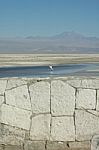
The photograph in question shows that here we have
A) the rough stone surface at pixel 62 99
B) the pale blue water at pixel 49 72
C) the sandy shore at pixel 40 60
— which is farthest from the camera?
the sandy shore at pixel 40 60

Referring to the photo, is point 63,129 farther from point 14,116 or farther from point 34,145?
point 14,116

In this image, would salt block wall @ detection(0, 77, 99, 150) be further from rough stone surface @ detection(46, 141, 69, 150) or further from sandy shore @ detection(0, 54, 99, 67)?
sandy shore @ detection(0, 54, 99, 67)

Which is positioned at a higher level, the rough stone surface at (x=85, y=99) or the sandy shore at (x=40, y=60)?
the sandy shore at (x=40, y=60)

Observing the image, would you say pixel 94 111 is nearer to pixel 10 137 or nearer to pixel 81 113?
pixel 81 113

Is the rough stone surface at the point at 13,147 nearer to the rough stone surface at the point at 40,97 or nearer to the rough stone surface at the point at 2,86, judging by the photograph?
the rough stone surface at the point at 40,97

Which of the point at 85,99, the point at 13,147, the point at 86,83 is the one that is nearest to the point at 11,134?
the point at 13,147

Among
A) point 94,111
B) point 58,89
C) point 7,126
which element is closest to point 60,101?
point 58,89

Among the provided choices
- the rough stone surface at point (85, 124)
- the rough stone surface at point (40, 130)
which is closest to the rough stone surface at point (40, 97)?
the rough stone surface at point (40, 130)
